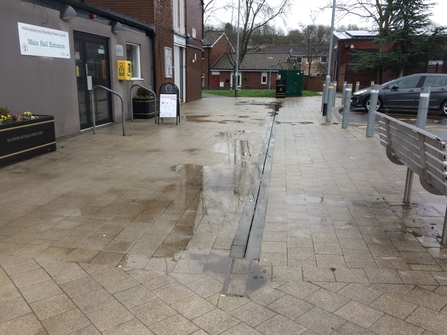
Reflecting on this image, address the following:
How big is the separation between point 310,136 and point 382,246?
6.81 meters

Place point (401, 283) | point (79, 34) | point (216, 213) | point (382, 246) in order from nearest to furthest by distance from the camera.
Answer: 1. point (401, 283)
2. point (382, 246)
3. point (216, 213)
4. point (79, 34)

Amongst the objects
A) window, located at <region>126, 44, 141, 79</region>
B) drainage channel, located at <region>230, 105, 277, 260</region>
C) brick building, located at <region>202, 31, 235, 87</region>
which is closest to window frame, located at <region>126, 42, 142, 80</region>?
window, located at <region>126, 44, 141, 79</region>

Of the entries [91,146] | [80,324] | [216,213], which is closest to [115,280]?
[80,324]

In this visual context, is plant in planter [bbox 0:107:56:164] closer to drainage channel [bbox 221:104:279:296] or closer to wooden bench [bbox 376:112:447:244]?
drainage channel [bbox 221:104:279:296]

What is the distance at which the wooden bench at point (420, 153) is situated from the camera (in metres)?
3.54

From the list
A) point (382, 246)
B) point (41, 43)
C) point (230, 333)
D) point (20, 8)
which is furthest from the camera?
point (41, 43)

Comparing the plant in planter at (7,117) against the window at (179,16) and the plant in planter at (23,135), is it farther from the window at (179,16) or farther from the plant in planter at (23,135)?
the window at (179,16)

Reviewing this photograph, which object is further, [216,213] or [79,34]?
[79,34]

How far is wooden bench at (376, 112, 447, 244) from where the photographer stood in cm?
354

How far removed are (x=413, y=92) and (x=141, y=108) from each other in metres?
10.5

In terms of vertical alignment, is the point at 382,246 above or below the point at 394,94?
below

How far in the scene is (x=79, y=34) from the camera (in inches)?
387

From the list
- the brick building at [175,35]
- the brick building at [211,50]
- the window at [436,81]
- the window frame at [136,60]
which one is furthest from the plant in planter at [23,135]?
the brick building at [211,50]

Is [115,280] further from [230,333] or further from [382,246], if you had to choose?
[382,246]
